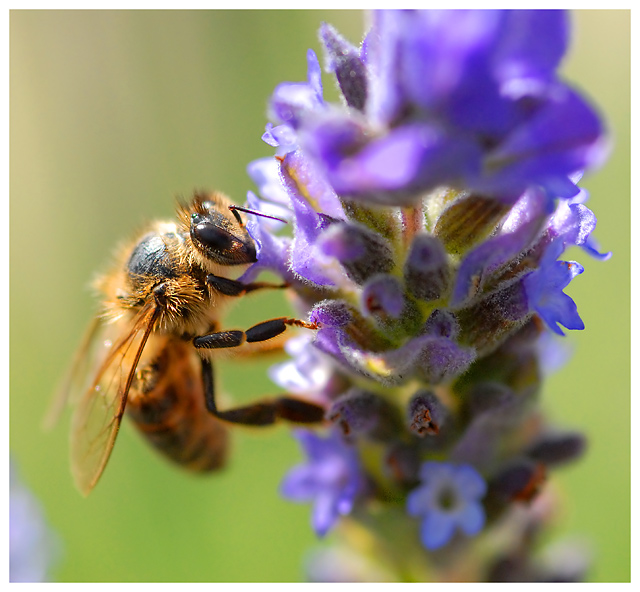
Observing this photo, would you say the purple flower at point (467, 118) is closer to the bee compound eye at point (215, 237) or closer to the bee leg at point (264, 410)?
the bee compound eye at point (215, 237)

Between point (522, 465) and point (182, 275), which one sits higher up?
point (182, 275)

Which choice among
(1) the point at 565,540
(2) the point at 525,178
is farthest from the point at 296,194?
(1) the point at 565,540

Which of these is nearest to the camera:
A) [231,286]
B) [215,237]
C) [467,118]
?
[467,118]

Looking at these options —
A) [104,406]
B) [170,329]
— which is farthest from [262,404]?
[104,406]

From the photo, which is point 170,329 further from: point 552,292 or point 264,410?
point 552,292

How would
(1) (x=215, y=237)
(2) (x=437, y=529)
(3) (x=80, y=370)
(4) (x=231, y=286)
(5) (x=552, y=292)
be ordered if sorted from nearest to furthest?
(5) (x=552, y=292) < (2) (x=437, y=529) < (1) (x=215, y=237) < (4) (x=231, y=286) < (3) (x=80, y=370)

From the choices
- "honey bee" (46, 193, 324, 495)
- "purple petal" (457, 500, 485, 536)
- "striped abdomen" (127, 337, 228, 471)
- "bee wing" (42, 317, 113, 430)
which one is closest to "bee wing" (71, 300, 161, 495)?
"honey bee" (46, 193, 324, 495)

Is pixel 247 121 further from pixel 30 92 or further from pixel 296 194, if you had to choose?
pixel 296 194
